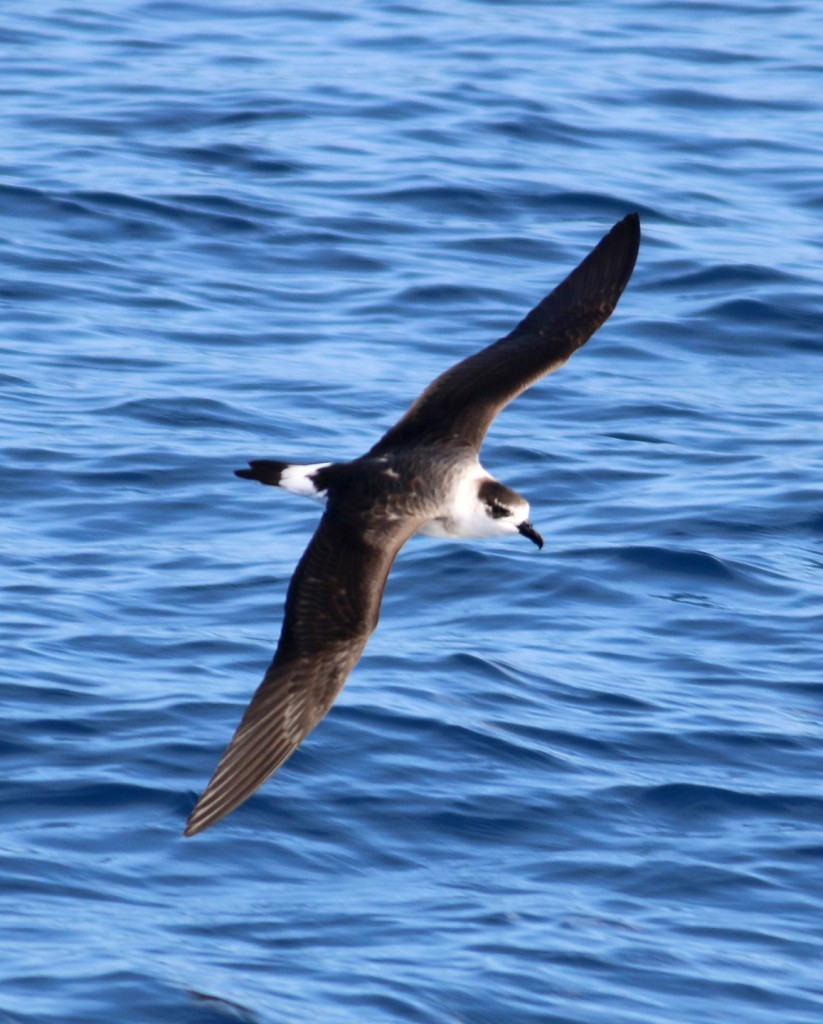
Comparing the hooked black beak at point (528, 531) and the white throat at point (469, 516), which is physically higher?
the white throat at point (469, 516)

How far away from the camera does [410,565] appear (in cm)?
917

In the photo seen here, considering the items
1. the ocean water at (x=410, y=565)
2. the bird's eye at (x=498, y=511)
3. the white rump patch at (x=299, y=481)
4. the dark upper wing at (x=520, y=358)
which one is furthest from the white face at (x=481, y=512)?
the ocean water at (x=410, y=565)

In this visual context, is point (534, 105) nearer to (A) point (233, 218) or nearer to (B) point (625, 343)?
(A) point (233, 218)

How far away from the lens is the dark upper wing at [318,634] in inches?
264

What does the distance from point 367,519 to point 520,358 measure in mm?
1363

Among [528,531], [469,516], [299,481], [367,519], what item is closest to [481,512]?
[469,516]

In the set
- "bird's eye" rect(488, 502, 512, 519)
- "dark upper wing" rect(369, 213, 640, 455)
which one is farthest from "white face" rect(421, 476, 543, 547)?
"dark upper wing" rect(369, 213, 640, 455)

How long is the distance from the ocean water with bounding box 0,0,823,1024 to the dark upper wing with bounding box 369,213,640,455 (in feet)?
3.73

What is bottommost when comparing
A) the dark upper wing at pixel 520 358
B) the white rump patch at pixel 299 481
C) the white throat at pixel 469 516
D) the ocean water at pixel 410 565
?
the ocean water at pixel 410 565

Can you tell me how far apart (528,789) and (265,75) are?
1019 centimetres

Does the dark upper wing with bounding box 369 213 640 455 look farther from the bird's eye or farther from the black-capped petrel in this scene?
the bird's eye

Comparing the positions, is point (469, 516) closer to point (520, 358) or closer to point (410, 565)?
point (520, 358)

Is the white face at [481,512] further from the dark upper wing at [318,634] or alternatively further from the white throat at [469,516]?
the dark upper wing at [318,634]

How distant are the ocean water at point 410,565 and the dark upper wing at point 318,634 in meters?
0.65
